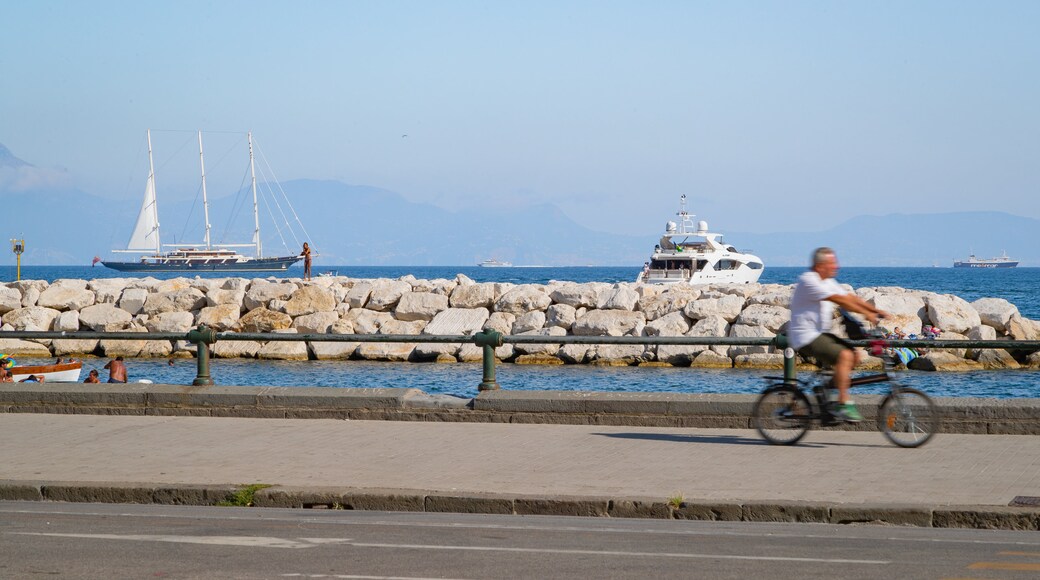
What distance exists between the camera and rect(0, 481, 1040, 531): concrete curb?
316 inches

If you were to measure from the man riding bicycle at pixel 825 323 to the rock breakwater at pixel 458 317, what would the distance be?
20263 millimetres

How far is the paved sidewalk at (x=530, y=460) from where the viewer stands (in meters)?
8.90

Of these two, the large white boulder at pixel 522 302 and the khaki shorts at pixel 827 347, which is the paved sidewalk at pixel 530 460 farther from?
the large white boulder at pixel 522 302

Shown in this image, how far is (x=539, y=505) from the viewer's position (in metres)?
8.60

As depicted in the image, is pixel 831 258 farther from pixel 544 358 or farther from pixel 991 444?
pixel 544 358

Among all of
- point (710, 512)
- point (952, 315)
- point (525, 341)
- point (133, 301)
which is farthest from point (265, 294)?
point (710, 512)

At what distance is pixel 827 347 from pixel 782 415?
29.0 inches

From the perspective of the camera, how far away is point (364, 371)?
103 feet

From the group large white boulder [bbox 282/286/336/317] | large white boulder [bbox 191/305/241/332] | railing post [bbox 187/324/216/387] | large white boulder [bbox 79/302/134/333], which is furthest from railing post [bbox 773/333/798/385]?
large white boulder [bbox 79/302/134/333]

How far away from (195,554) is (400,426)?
5.23 meters

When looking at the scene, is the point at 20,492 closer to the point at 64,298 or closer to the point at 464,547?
the point at 464,547

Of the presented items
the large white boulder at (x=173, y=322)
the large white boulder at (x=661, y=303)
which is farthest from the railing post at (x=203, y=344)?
the large white boulder at (x=173, y=322)

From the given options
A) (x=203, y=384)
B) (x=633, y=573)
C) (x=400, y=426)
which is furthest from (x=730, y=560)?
(x=203, y=384)

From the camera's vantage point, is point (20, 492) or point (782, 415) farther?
point (782, 415)
